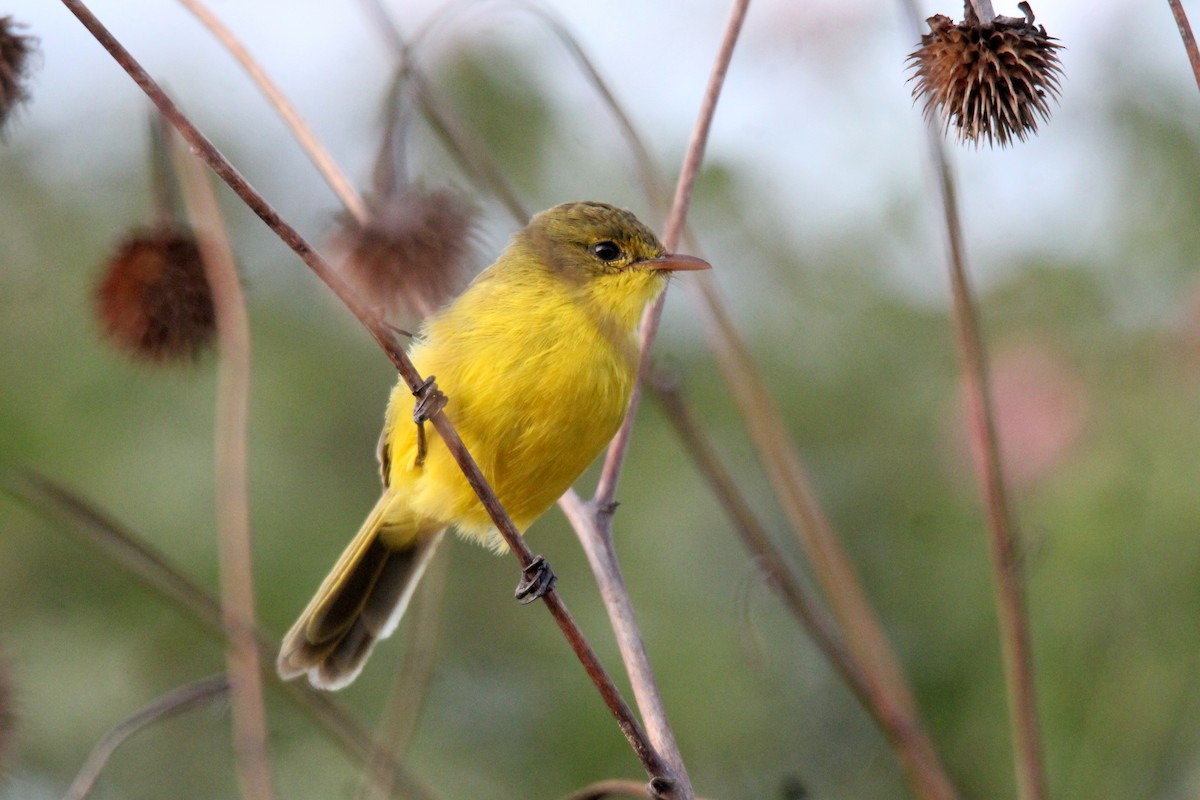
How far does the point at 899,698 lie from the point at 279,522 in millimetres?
2584

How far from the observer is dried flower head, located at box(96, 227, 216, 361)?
11.7ft

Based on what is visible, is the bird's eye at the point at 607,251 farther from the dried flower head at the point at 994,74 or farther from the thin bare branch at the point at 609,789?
the thin bare branch at the point at 609,789

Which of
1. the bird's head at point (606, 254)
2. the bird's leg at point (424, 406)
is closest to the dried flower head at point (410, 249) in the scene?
the bird's head at point (606, 254)

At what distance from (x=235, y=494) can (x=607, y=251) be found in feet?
4.16

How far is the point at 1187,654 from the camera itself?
3.23 metres

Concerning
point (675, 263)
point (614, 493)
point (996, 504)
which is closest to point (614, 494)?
point (614, 493)

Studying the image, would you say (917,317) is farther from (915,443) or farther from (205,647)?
(205,647)

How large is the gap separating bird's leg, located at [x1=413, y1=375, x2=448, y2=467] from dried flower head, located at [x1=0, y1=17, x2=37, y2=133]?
1200mm

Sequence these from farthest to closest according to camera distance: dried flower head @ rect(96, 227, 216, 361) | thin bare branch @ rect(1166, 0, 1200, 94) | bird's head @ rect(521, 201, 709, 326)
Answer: dried flower head @ rect(96, 227, 216, 361) < bird's head @ rect(521, 201, 709, 326) < thin bare branch @ rect(1166, 0, 1200, 94)

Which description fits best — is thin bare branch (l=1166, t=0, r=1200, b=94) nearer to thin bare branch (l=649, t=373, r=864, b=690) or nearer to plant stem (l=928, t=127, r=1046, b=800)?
plant stem (l=928, t=127, r=1046, b=800)

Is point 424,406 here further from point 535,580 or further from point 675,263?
point 675,263

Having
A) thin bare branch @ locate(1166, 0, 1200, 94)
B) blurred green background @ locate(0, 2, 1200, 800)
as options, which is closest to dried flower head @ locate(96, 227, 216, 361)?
blurred green background @ locate(0, 2, 1200, 800)

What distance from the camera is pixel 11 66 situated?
10.1 ft

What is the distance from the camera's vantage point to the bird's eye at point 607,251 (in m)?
3.58
